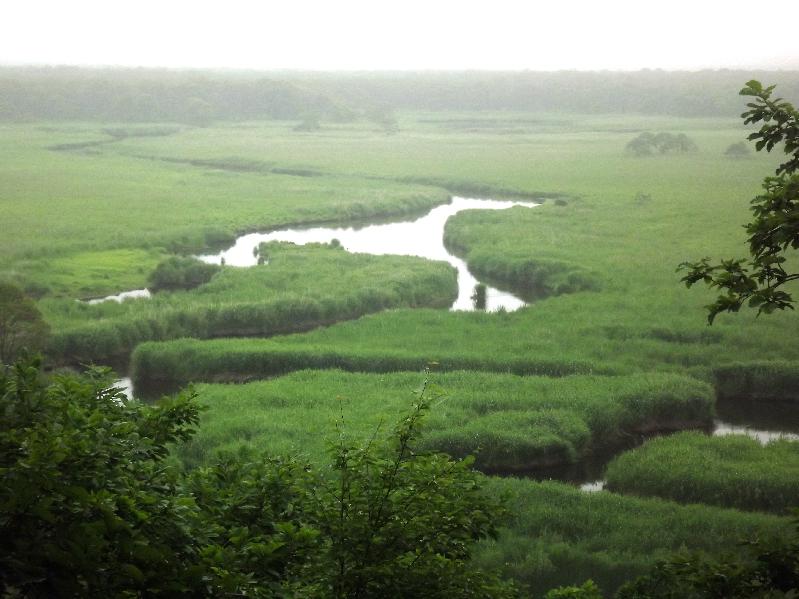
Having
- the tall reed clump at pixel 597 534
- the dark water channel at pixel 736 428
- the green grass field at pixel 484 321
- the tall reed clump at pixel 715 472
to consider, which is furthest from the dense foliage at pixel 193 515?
the dark water channel at pixel 736 428

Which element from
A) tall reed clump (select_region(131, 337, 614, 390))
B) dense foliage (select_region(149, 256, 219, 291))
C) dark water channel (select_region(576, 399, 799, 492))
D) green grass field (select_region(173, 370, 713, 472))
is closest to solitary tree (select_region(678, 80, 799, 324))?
dark water channel (select_region(576, 399, 799, 492))

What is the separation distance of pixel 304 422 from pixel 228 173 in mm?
55407

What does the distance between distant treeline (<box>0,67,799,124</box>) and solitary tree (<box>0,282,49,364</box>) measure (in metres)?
101

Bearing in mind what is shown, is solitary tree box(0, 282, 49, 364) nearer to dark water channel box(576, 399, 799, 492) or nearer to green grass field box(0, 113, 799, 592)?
green grass field box(0, 113, 799, 592)

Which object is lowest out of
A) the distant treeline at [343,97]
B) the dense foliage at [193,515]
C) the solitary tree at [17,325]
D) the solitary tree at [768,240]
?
the solitary tree at [17,325]

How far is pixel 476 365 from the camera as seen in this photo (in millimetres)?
26500

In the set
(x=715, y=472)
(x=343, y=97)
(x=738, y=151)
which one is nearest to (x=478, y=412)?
(x=715, y=472)

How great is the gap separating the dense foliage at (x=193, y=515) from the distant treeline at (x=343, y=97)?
11907 centimetres

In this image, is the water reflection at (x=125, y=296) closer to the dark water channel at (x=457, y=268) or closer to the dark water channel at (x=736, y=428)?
the dark water channel at (x=457, y=268)

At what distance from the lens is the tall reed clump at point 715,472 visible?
1838 cm

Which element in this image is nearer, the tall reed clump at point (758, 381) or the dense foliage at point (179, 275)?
the tall reed clump at point (758, 381)

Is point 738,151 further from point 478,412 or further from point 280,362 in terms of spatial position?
point 478,412

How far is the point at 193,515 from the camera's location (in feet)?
23.6

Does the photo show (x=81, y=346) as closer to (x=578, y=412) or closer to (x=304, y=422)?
(x=304, y=422)
